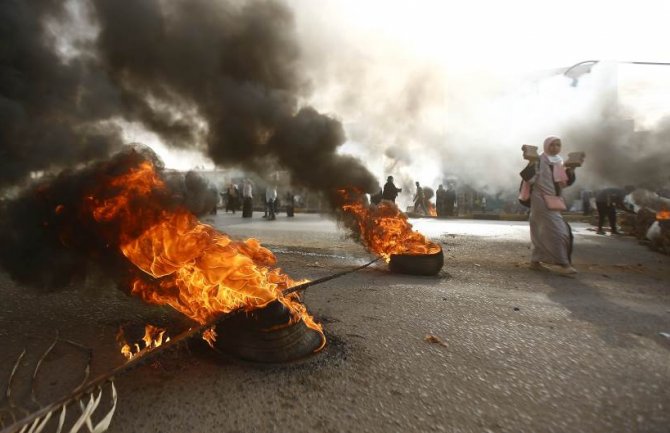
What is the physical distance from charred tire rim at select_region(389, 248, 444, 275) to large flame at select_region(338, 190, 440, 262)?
0.11m

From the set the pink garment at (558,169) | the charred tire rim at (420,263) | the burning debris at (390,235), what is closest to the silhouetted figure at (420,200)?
the pink garment at (558,169)

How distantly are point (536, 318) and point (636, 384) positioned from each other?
1263 mm

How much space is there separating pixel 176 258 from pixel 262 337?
0.91 metres

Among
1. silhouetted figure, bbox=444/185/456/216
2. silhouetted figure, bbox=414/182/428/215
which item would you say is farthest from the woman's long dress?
silhouetted figure, bbox=414/182/428/215

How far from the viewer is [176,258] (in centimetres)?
280

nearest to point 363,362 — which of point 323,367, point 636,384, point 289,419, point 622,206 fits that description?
point 323,367

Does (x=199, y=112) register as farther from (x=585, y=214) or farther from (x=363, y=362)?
(x=585, y=214)

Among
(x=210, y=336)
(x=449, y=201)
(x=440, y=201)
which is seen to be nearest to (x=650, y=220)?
(x=210, y=336)

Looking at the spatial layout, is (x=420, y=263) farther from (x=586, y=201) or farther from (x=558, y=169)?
(x=586, y=201)

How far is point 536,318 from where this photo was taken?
11.6 feet

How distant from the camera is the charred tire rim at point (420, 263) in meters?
5.28

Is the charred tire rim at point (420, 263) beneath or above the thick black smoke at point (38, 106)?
beneath

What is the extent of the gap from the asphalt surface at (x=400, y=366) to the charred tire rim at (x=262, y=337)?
7cm

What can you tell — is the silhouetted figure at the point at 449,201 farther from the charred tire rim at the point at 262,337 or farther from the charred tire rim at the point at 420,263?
the charred tire rim at the point at 262,337
